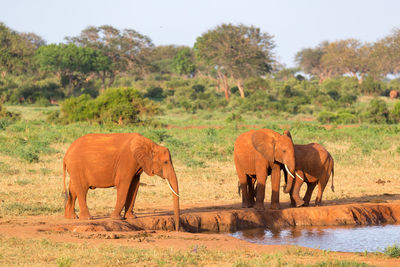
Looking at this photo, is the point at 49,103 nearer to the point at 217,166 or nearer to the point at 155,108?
the point at 155,108

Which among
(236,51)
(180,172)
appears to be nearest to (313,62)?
(236,51)

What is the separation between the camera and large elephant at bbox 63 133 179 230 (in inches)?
393

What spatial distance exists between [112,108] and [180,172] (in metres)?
12.0

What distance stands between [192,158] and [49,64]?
35.4 meters

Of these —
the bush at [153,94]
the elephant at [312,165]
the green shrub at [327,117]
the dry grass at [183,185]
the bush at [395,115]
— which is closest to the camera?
the elephant at [312,165]

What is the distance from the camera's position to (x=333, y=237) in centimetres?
1059

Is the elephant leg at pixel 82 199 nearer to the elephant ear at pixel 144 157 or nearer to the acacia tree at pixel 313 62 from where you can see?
the elephant ear at pixel 144 157

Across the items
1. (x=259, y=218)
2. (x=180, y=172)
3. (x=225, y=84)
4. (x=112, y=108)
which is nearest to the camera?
(x=259, y=218)

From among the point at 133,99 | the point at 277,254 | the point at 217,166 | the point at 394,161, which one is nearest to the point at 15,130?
the point at 133,99

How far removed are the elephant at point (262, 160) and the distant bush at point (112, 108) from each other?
16.1 metres

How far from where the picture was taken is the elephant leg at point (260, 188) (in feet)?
38.5

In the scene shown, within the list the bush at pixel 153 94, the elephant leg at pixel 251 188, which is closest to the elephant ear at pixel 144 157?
the elephant leg at pixel 251 188

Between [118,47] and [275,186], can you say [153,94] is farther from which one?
[275,186]

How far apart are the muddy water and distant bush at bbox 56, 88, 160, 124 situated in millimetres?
17874
